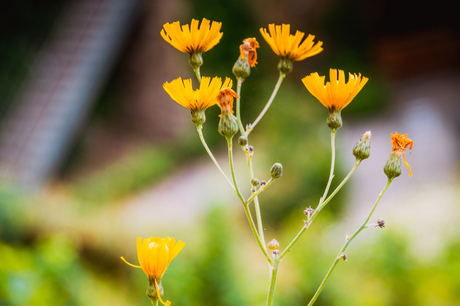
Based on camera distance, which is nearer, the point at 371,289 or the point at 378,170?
the point at 371,289

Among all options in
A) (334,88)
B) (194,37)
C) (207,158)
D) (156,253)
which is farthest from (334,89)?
(207,158)

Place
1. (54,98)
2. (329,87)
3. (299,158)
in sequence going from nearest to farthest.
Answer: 1. (329,87)
2. (299,158)
3. (54,98)

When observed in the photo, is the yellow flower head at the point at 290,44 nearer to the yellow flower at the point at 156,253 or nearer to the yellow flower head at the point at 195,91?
the yellow flower head at the point at 195,91

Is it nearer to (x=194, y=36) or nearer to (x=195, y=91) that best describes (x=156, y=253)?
(x=195, y=91)

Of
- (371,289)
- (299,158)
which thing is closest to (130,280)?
(371,289)

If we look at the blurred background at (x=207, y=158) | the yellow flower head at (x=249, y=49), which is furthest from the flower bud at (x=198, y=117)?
the blurred background at (x=207, y=158)

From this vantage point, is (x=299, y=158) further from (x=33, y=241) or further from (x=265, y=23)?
(x=265, y=23)
